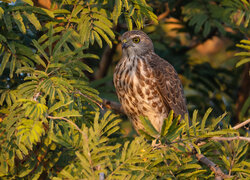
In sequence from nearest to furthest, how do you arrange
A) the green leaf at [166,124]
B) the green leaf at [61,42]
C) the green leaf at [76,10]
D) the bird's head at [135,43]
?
the green leaf at [166,124] < the green leaf at [61,42] < the green leaf at [76,10] < the bird's head at [135,43]

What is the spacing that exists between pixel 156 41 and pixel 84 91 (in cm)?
285

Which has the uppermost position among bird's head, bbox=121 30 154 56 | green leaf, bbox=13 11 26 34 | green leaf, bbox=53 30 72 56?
green leaf, bbox=13 11 26 34

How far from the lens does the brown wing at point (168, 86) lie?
180 inches

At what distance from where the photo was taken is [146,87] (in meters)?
4.48

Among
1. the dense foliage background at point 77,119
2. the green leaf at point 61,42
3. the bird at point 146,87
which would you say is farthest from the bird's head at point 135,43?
the green leaf at point 61,42

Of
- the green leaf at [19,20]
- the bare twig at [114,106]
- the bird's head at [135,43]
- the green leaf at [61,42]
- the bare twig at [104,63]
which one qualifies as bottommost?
the bare twig at [114,106]

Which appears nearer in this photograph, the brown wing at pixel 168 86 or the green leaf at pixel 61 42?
the green leaf at pixel 61 42

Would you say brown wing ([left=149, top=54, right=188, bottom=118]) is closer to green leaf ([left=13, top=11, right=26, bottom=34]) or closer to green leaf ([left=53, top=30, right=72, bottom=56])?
green leaf ([left=53, top=30, right=72, bottom=56])

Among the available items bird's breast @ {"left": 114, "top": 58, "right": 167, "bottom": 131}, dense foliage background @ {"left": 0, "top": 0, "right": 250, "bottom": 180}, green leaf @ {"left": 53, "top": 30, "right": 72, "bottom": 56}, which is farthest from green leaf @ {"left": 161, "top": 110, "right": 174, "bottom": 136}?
bird's breast @ {"left": 114, "top": 58, "right": 167, "bottom": 131}

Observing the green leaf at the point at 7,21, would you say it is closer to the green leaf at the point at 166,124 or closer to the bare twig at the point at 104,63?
the green leaf at the point at 166,124

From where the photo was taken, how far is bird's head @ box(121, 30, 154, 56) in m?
4.87

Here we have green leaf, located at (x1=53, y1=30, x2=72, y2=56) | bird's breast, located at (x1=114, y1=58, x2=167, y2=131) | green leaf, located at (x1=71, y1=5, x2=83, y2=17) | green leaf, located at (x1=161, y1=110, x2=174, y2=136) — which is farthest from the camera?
bird's breast, located at (x1=114, y1=58, x2=167, y2=131)

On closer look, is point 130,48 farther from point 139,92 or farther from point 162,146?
point 162,146

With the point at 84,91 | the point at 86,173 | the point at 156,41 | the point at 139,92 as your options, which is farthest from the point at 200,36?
the point at 86,173
